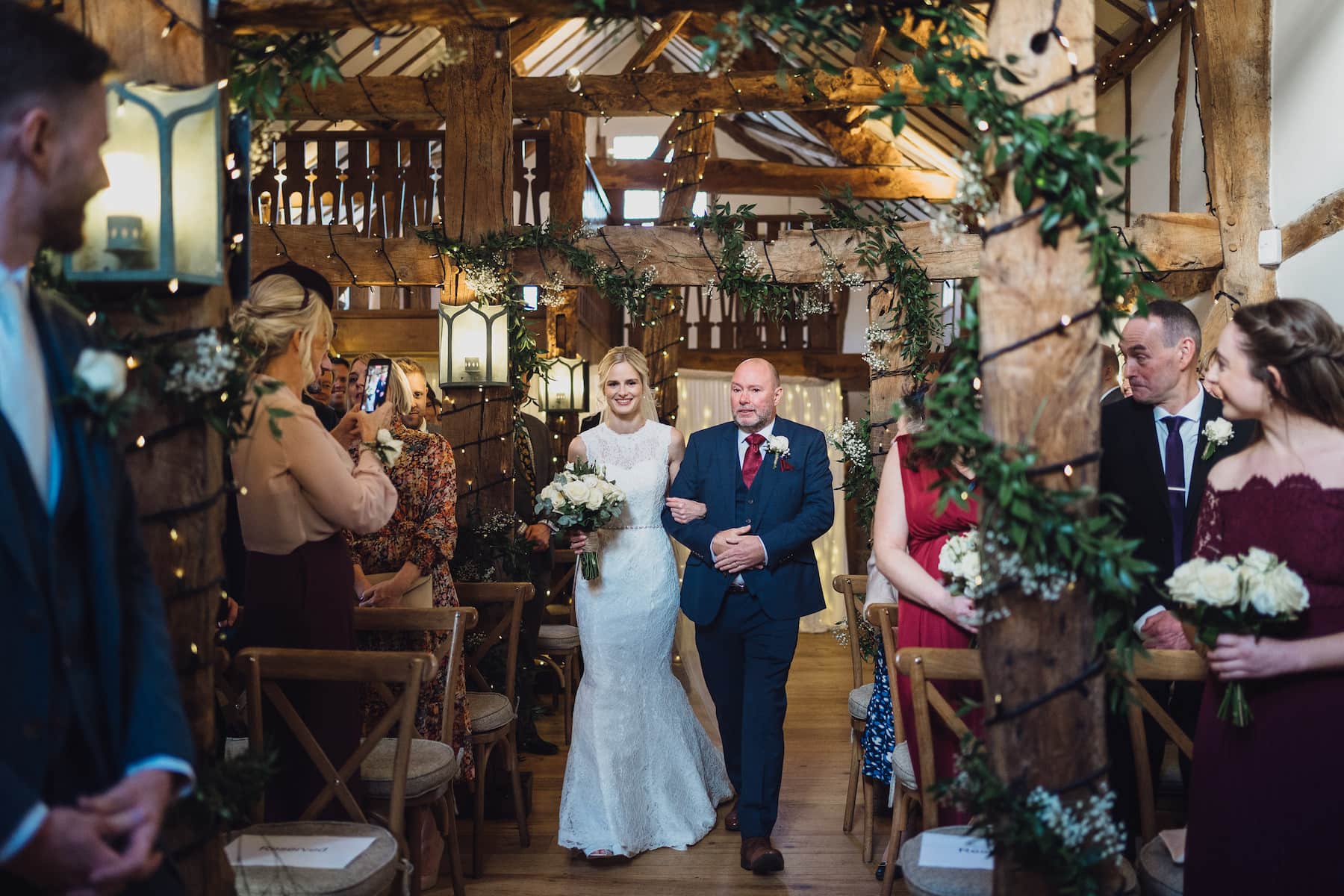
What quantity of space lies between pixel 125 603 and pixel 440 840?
260 centimetres

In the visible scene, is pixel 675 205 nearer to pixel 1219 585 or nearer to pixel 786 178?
pixel 786 178

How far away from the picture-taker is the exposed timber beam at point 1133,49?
6.62m

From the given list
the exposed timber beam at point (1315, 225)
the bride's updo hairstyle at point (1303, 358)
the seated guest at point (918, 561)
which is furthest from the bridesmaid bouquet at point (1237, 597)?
the exposed timber beam at point (1315, 225)

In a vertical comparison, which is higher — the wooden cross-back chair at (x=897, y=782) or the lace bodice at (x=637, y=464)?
the lace bodice at (x=637, y=464)

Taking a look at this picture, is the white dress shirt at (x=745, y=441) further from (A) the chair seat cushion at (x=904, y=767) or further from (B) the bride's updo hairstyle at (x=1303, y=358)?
(B) the bride's updo hairstyle at (x=1303, y=358)

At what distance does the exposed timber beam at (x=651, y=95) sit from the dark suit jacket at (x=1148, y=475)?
3.89m

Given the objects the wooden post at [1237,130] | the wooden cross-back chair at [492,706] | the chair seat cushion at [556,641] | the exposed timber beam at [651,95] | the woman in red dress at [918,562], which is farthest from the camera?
the exposed timber beam at [651,95]

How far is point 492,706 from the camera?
428cm

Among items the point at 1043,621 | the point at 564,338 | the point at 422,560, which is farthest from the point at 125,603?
the point at 564,338

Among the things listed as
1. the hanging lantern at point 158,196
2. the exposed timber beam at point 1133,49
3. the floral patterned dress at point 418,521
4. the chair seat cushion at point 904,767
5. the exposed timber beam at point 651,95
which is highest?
the exposed timber beam at point 1133,49

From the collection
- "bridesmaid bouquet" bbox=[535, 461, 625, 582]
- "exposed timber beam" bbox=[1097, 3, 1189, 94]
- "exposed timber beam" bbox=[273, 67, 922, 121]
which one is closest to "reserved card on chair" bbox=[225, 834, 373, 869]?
"bridesmaid bouquet" bbox=[535, 461, 625, 582]

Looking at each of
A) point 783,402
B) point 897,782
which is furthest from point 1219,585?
point 783,402

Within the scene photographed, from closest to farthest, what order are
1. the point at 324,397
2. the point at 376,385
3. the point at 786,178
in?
the point at 376,385
the point at 324,397
the point at 786,178

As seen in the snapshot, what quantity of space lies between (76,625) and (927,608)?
2485 millimetres
